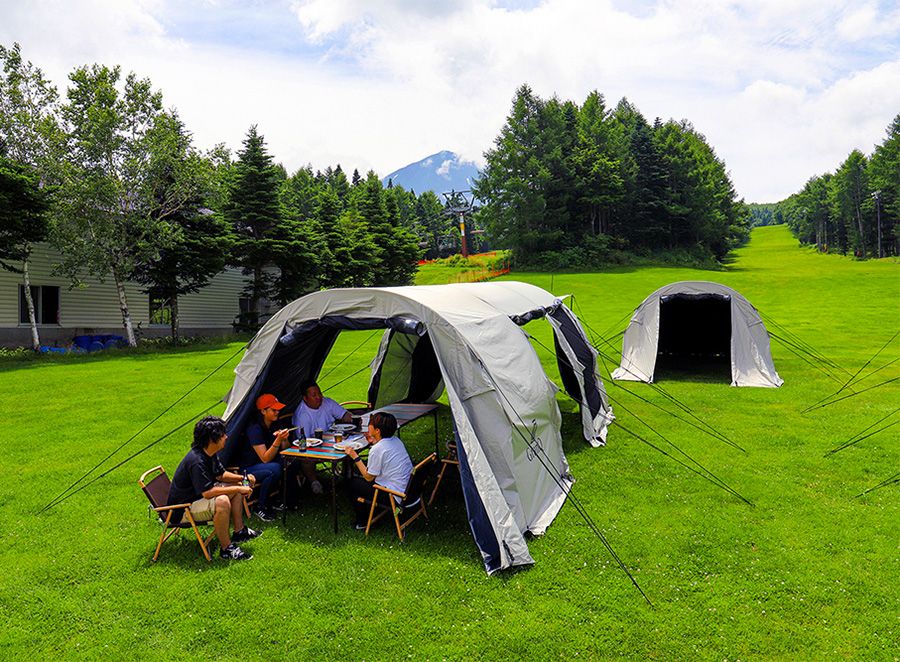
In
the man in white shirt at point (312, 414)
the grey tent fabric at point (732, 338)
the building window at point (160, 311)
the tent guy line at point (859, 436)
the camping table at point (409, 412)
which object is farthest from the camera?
the building window at point (160, 311)

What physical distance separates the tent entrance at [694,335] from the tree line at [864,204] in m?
45.7

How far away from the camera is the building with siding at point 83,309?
19375 mm

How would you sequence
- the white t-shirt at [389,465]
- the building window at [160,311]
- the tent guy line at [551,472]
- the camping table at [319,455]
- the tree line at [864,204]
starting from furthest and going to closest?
the tree line at [864,204] → the building window at [160,311] → the camping table at [319,455] → the white t-shirt at [389,465] → the tent guy line at [551,472]

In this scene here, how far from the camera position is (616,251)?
4562cm

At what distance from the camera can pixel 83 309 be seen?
70.8ft

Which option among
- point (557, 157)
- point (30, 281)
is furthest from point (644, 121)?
point (30, 281)

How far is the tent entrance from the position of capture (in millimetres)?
15492

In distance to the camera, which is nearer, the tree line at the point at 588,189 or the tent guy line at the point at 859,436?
the tent guy line at the point at 859,436

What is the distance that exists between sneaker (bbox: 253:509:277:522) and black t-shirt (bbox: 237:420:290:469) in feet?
1.85

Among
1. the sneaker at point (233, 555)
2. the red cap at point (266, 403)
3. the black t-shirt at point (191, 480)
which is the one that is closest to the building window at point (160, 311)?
the red cap at point (266, 403)

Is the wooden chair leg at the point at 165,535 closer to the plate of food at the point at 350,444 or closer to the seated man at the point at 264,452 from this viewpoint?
the seated man at the point at 264,452

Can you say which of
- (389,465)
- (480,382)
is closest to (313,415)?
(389,465)

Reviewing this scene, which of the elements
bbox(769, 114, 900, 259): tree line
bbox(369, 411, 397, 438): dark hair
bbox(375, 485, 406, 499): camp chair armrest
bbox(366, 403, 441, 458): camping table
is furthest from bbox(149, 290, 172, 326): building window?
bbox(769, 114, 900, 259): tree line

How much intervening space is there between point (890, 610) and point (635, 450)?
4071 mm
